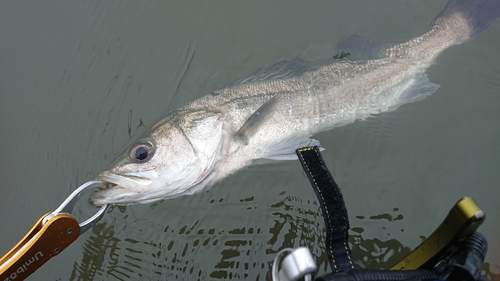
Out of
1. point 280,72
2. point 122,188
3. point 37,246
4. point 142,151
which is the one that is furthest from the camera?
point 280,72

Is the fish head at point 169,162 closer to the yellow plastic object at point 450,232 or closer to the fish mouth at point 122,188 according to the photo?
the fish mouth at point 122,188

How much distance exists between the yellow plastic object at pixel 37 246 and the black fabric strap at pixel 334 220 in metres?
1.24

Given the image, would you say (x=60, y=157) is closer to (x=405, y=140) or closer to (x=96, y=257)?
(x=96, y=257)

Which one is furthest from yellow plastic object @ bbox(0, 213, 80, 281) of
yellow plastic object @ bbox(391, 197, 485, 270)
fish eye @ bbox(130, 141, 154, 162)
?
yellow plastic object @ bbox(391, 197, 485, 270)

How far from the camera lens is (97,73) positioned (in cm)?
364

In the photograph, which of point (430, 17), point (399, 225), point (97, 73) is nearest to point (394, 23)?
point (430, 17)

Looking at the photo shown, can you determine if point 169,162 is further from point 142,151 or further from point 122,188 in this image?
point 122,188

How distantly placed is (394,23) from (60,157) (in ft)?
10.8

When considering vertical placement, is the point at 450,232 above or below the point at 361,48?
below

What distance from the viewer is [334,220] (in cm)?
188

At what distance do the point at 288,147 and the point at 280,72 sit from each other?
26.3 inches

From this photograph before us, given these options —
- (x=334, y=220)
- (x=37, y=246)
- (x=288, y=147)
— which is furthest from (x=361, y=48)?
(x=37, y=246)

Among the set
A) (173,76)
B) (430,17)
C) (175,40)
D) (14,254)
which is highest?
(175,40)

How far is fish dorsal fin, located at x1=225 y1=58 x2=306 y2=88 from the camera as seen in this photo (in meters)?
2.98
